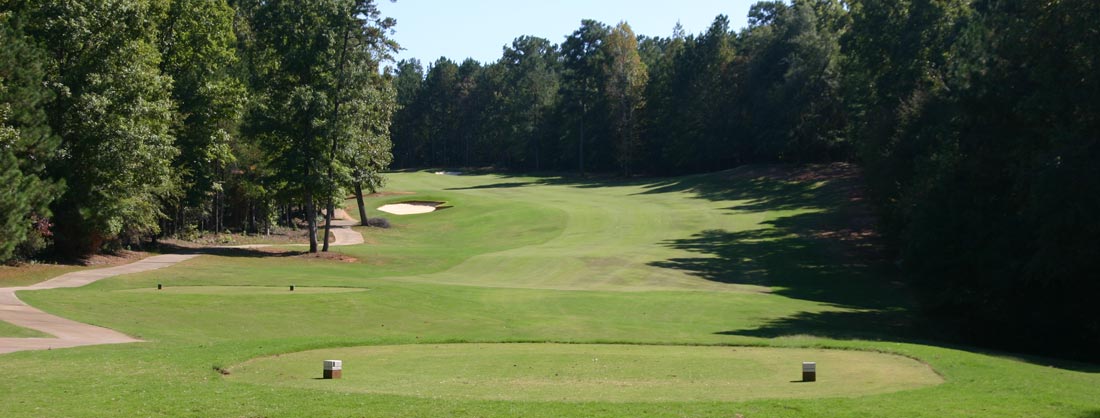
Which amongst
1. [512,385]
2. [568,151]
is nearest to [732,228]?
[512,385]

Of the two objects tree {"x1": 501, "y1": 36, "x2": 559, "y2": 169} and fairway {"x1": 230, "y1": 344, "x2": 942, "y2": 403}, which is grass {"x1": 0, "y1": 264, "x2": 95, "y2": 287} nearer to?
fairway {"x1": 230, "y1": 344, "x2": 942, "y2": 403}

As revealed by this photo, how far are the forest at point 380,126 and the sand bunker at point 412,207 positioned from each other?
779 cm

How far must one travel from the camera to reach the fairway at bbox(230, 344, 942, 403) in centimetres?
1354

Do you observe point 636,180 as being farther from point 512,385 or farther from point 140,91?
point 512,385

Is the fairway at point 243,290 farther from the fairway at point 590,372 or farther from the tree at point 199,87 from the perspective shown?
the tree at point 199,87

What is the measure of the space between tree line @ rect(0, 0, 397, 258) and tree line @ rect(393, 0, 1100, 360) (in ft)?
87.8

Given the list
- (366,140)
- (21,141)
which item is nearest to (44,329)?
(21,141)

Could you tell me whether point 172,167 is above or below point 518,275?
above

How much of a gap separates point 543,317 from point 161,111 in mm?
21938

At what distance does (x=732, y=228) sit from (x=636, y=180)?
144ft

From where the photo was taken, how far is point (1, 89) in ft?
102

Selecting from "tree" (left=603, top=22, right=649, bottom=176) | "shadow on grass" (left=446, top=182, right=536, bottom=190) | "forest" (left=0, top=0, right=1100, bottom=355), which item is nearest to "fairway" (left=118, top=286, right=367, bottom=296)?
"forest" (left=0, top=0, right=1100, bottom=355)

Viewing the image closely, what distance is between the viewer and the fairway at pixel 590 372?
44.4ft

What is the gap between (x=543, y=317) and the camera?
2780cm
